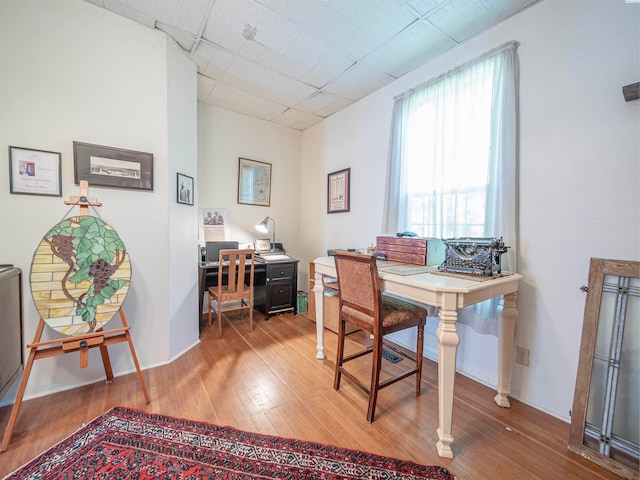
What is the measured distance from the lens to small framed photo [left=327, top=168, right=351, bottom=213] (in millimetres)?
3104

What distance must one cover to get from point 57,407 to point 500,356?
2.90 metres

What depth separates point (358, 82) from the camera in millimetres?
2611

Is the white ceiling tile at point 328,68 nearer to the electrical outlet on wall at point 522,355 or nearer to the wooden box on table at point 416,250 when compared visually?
the wooden box on table at point 416,250

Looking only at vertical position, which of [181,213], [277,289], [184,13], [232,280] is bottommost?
[277,289]

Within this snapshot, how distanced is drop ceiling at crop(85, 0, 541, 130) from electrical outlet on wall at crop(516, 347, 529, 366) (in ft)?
7.51

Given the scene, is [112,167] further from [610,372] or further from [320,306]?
[610,372]

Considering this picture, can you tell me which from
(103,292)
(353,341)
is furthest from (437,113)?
(103,292)

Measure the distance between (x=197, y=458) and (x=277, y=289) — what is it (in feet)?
6.60

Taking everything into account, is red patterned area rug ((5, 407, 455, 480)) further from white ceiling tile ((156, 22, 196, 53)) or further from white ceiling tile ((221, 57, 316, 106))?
white ceiling tile ((221, 57, 316, 106))

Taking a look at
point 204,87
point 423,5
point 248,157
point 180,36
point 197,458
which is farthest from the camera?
point 248,157

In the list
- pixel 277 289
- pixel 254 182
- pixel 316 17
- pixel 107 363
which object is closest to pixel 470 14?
pixel 316 17

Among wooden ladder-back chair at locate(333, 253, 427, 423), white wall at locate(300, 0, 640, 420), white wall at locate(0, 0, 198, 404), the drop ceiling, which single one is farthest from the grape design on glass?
white wall at locate(300, 0, 640, 420)

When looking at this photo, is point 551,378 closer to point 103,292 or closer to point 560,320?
point 560,320

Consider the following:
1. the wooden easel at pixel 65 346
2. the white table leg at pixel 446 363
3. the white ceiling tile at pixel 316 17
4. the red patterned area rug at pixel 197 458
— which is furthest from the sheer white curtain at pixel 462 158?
the wooden easel at pixel 65 346
